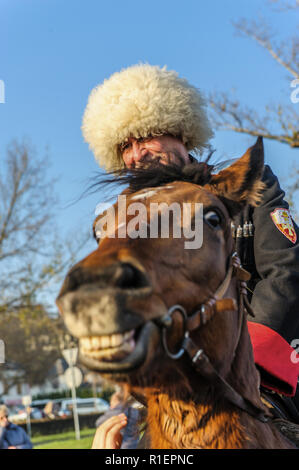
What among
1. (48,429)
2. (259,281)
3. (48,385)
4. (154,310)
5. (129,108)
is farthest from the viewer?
(48,385)

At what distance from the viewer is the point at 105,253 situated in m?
1.75

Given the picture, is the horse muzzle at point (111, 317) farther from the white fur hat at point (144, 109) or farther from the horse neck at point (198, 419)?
the white fur hat at point (144, 109)

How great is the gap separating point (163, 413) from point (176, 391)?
5.8 inches

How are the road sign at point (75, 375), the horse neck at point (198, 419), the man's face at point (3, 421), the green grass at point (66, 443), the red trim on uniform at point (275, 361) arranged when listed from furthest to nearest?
the green grass at point (66, 443) → the road sign at point (75, 375) → the man's face at point (3, 421) → the red trim on uniform at point (275, 361) → the horse neck at point (198, 419)

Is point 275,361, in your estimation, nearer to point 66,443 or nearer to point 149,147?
point 149,147

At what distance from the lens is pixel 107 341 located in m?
1.66

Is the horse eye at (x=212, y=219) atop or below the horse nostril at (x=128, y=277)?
atop

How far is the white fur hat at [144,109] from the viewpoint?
134 inches

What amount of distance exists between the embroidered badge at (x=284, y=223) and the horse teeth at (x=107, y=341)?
1.66 m

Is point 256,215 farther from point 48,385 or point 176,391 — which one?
point 48,385

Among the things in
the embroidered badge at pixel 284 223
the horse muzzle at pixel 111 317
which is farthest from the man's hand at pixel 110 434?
the embroidered badge at pixel 284 223

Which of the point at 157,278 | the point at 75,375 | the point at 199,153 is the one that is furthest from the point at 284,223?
the point at 75,375

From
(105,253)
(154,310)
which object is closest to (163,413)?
(154,310)

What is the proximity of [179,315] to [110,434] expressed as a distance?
99 cm
